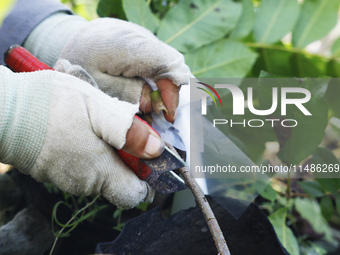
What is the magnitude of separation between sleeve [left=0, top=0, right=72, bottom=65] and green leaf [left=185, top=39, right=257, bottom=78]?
0.59 metres

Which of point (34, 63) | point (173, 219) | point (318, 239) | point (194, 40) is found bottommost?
point (318, 239)

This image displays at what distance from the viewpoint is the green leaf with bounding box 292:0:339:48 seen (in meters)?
1.43

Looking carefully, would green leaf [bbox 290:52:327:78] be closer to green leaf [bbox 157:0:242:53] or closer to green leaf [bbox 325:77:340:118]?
green leaf [bbox 325:77:340:118]

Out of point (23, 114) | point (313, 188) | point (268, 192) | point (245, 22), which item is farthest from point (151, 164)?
point (245, 22)

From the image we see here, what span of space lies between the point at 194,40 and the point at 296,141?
1.98 feet

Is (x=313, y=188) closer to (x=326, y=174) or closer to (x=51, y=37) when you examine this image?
(x=326, y=174)

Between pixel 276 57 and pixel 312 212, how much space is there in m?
0.78

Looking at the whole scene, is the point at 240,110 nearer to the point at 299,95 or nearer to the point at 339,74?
the point at 299,95

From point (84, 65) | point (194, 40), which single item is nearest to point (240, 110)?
point (194, 40)

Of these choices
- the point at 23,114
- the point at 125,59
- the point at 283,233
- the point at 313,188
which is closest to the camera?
the point at 23,114

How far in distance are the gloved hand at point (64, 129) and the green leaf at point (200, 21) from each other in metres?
0.71

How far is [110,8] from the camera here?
1.39m

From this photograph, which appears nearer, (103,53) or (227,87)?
(103,53)

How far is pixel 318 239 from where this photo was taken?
1.60m
